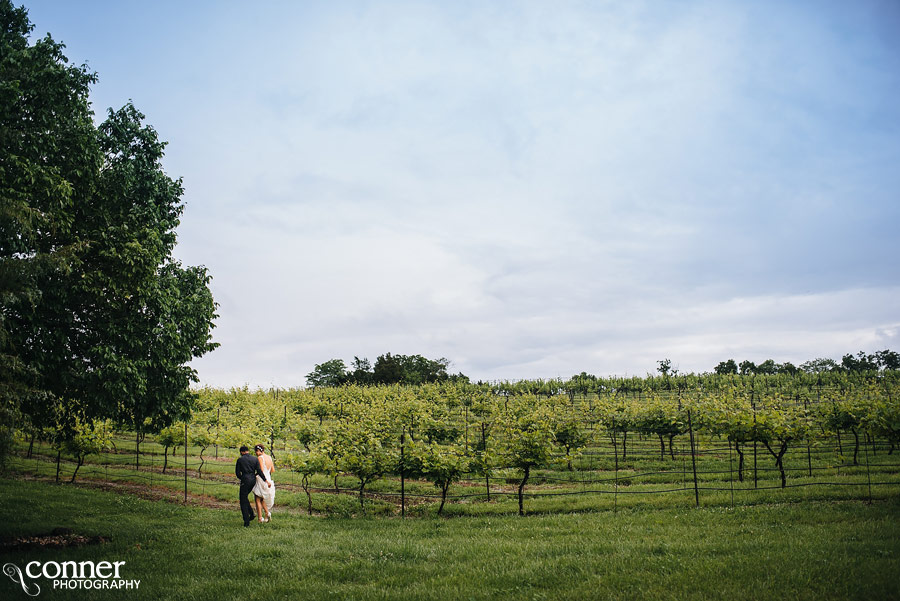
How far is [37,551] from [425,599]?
8.13 metres

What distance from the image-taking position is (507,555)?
31.2 feet

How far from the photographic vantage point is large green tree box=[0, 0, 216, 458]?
34.6ft

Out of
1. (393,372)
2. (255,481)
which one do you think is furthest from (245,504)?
(393,372)

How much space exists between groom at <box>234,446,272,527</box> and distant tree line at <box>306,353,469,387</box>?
61.3 m

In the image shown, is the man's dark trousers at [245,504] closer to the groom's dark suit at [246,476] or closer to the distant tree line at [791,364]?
the groom's dark suit at [246,476]

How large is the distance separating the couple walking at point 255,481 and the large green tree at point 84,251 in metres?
2.27

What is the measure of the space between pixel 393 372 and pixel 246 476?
7031 centimetres

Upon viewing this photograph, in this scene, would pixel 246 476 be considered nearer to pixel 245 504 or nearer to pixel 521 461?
pixel 245 504

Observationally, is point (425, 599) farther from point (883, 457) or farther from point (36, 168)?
point (883, 457)

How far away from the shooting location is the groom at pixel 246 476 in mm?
14148

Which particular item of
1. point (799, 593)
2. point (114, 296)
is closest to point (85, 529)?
point (114, 296)

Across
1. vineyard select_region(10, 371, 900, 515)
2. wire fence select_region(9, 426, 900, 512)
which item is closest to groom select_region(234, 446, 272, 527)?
vineyard select_region(10, 371, 900, 515)

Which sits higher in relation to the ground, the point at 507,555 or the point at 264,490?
the point at 264,490

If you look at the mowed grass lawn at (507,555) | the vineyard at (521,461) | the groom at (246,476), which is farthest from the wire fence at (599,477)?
the groom at (246,476)
